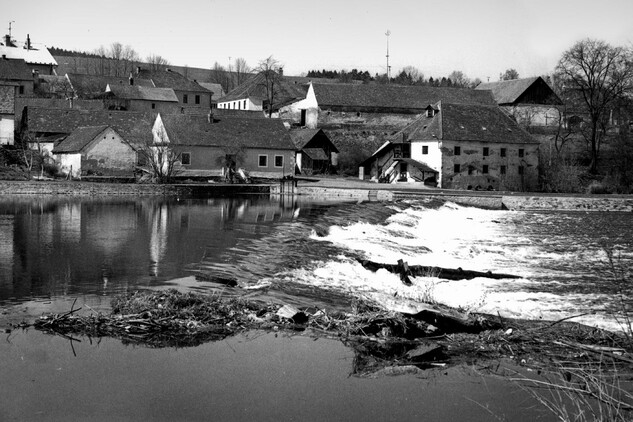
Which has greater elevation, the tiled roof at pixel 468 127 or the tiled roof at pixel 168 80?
the tiled roof at pixel 168 80

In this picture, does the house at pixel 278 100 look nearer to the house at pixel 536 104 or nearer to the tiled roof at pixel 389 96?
the tiled roof at pixel 389 96

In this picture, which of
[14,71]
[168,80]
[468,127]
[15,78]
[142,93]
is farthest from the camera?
[168,80]

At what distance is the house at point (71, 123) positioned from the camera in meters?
49.5

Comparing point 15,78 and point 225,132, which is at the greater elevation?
point 15,78

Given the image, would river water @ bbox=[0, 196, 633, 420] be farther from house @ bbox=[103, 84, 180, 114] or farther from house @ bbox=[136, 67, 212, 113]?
house @ bbox=[136, 67, 212, 113]

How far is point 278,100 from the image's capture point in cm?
8031

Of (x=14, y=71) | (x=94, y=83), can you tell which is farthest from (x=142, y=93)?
(x=14, y=71)

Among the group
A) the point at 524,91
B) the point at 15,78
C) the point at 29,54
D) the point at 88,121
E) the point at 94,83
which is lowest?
the point at 88,121

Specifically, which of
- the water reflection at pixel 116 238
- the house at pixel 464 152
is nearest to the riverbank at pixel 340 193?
the water reflection at pixel 116 238

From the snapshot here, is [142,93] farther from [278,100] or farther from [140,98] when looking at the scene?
[278,100]

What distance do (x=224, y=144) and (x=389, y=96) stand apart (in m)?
24.6

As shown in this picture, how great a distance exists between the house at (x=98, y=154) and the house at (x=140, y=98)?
22.7 metres

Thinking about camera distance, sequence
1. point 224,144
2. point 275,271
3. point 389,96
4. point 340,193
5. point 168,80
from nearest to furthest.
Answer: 1. point 275,271
2. point 340,193
3. point 224,144
4. point 389,96
5. point 168,80

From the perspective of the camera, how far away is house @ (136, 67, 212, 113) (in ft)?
263
